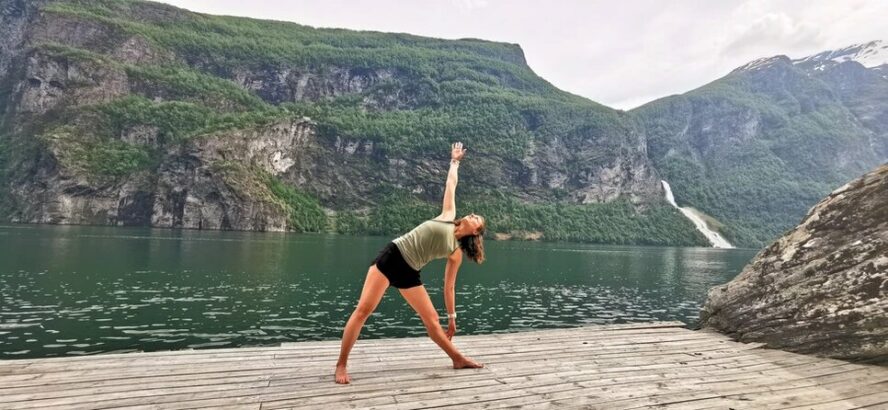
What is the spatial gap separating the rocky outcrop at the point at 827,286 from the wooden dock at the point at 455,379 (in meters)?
0.44

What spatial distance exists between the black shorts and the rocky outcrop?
642 cm

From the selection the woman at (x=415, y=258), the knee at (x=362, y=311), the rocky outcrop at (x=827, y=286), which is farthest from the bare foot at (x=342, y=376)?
the rocky outcrop at (x=827, y=286)

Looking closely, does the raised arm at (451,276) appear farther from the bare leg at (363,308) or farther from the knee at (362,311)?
the knee at (362,311)

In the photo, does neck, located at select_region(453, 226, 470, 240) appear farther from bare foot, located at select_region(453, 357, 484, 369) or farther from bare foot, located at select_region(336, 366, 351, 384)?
bare foot, located at select_region(336, 366, 351, 384)

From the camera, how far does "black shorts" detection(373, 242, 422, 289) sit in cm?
598

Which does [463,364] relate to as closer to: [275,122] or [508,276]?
[508,276]

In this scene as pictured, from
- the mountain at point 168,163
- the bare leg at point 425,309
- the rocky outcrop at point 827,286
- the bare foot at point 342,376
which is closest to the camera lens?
the bare foot at point 342,376

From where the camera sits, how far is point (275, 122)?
179250 millimetres

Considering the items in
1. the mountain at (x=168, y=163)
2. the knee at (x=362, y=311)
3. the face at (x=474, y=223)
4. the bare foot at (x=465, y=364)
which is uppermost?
the mountain at (x=168, y=163)

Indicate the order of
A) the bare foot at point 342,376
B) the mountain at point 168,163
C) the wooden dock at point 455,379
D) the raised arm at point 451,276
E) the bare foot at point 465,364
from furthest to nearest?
the mountain at point 168,163, the bare foot at point 465,364, the raised arm at point 451,276, the bare foot at point 342,376, the wooden dock at point 455,379

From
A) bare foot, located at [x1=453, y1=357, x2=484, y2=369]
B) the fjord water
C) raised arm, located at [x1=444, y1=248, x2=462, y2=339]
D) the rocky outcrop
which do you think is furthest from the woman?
the fjord water

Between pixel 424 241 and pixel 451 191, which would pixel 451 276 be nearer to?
pixel 424 241

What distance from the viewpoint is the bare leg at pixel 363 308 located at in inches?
238

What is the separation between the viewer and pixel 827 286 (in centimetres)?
830
